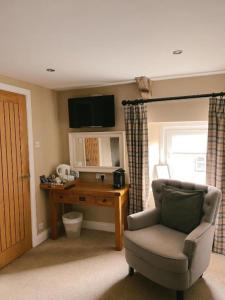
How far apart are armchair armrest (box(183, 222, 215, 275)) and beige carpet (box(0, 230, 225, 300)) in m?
0.31

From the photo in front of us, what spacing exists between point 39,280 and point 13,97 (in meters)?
2.09

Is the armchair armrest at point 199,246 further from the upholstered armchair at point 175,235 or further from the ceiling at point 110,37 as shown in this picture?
the ceiling at point 110,37

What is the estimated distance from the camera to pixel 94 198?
304cm

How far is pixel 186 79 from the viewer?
294 centimetres

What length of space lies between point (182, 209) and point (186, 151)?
3.76 ft

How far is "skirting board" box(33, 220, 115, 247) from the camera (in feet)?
10.5

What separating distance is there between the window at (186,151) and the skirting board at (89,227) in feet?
4.07

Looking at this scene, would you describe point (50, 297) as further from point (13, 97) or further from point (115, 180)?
point (13, 97)

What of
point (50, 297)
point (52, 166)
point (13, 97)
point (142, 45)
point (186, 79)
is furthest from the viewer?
point (52, 166)

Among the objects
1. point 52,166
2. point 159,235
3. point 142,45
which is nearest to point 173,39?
point 142,45

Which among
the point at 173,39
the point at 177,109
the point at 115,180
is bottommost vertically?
the point at 115,180

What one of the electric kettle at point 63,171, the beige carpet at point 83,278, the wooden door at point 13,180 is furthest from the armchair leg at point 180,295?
the electric kettle at point 63,171

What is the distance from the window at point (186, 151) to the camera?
3.20 m

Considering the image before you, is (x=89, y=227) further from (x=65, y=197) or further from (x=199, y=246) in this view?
(x=199, y=246)
